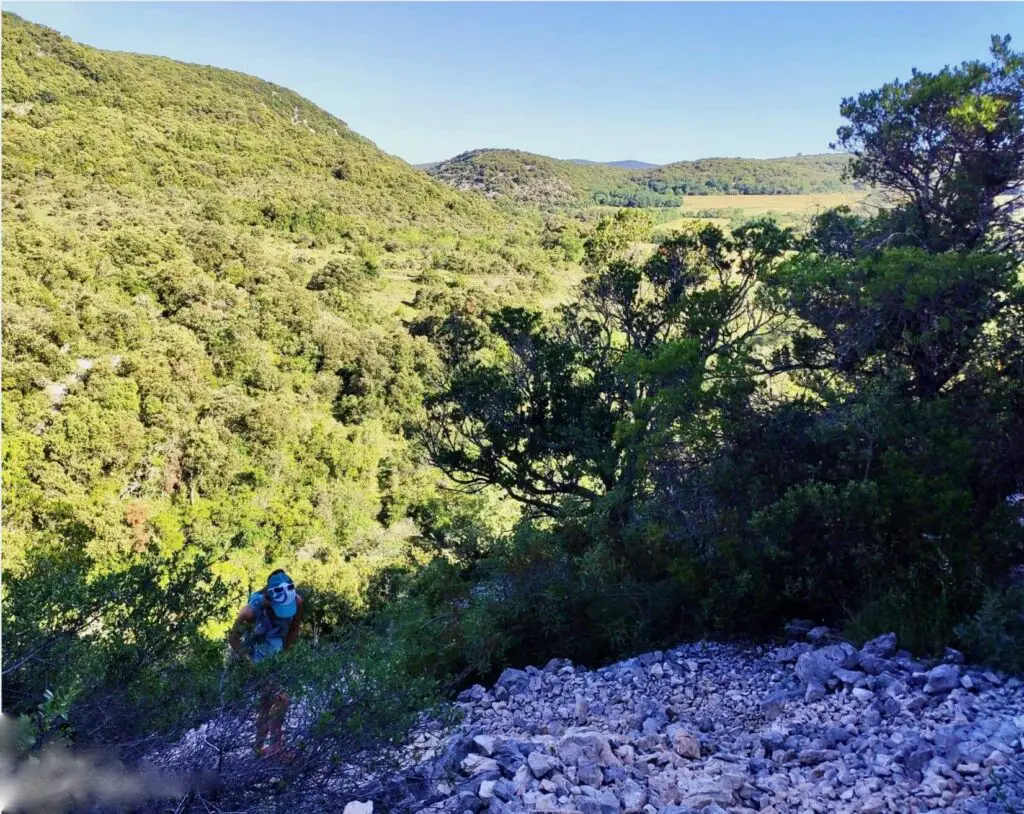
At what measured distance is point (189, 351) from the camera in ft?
64.0

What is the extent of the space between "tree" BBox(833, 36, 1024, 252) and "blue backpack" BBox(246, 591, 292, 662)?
6.75 m

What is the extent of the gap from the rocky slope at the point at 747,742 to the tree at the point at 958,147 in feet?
14.5

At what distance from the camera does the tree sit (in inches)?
259

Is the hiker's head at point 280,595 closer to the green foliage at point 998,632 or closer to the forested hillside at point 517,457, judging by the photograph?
the forested hillside at point 517,457

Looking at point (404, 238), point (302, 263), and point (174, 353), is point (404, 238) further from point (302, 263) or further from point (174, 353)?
point (174, 353)

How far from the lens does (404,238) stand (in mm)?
41250

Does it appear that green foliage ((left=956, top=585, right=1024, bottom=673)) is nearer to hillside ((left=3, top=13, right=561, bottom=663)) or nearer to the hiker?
the hiker

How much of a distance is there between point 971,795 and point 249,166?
46.5 meters

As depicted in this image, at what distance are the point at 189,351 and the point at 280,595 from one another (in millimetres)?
17252

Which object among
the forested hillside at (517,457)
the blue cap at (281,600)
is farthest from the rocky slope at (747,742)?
the blue cap at (281,600)

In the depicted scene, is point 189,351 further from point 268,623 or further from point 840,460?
point 840,460

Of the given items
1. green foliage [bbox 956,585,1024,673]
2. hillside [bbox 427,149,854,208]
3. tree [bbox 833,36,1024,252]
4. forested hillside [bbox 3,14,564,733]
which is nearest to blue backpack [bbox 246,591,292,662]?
forested hillside [bbox 3,14,564,733]

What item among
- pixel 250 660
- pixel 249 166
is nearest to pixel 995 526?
Answer: pixel 250 660

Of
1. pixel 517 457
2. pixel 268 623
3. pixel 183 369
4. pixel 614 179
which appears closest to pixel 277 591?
pixel 268 623
